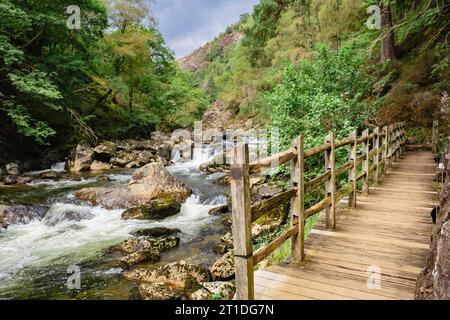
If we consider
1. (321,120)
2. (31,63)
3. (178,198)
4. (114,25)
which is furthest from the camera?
(114,25)

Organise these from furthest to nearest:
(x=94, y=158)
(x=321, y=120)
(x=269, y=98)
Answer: (x=94, y=158) → (x=269, y=98) → (x=321, y=120)

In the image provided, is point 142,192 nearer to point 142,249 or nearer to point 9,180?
point 142,249

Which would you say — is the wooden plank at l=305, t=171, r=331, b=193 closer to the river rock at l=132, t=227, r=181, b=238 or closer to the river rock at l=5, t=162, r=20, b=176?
the river rock at l=132, t=227, r=181, b=238

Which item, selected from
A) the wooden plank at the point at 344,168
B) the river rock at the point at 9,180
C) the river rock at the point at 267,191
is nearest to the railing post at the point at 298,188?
the wooden plank at the point at 344,168

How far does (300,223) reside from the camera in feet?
13.5

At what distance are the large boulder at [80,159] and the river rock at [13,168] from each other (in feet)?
7.68

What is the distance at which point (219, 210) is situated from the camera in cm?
1112

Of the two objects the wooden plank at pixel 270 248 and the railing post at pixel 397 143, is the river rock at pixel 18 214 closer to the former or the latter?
the wooden plank at pixel 270 248

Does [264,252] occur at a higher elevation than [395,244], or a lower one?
higher

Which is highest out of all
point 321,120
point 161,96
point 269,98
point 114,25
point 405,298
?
point 114,25

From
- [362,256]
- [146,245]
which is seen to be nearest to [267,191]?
[146,245]
